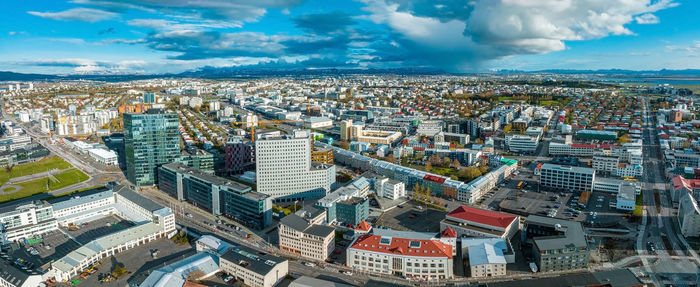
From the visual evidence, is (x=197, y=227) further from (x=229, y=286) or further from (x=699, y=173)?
(x=699, y=173)

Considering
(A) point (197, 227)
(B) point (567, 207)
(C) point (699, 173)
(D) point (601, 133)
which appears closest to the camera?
(A) point (197, 227)

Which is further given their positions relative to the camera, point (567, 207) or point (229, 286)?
point (567, 207)

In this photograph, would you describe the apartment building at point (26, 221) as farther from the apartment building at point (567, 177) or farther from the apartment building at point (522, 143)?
the apartment building at point (522, 143)

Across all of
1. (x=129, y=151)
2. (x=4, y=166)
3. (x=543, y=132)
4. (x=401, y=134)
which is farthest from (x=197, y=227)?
(x=543, y=132)

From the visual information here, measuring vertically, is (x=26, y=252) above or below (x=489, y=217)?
below

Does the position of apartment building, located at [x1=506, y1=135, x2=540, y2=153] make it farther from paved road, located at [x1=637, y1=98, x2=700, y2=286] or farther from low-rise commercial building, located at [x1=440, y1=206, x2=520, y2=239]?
low-rise commercial building, located at [x1=440, y1=206, x2=520, y2=239]

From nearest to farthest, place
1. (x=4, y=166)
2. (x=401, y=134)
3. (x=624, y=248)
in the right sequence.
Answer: (x=624, y=248)
(x=4, y=166)
(x=401, y=134)
